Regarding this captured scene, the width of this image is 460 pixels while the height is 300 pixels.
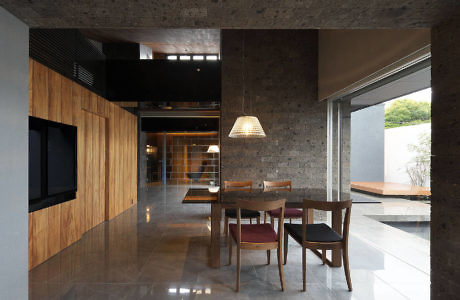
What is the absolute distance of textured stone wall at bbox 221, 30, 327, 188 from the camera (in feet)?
17.1

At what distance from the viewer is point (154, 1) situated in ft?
4.51

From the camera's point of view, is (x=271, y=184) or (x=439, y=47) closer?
(x=439, y=47)

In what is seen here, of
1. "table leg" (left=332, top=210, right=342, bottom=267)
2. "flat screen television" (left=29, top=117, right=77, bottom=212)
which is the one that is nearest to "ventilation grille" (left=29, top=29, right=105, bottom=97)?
"flat screen television" (left=29, top=117, right=77, bottom=212)

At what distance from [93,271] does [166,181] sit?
7142 millimetres

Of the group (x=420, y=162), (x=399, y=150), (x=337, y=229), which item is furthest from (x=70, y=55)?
(x=420, y=162)

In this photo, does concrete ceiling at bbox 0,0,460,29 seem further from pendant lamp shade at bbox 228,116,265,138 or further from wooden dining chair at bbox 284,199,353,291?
pendant lamp shade at bbox 228,116,265,138

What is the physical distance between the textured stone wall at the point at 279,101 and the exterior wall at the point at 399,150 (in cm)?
188

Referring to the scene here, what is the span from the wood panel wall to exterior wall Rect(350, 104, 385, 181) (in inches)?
169

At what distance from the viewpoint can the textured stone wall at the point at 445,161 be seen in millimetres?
1469

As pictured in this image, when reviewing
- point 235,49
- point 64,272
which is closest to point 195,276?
point 64,272

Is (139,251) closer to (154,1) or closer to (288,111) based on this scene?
(154,1)

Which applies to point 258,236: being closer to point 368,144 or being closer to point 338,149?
point 368,144

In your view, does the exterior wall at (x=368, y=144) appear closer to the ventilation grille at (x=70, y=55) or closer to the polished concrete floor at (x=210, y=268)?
the polished concrete floor at (x=210, y=268)

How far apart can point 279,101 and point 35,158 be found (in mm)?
4071
